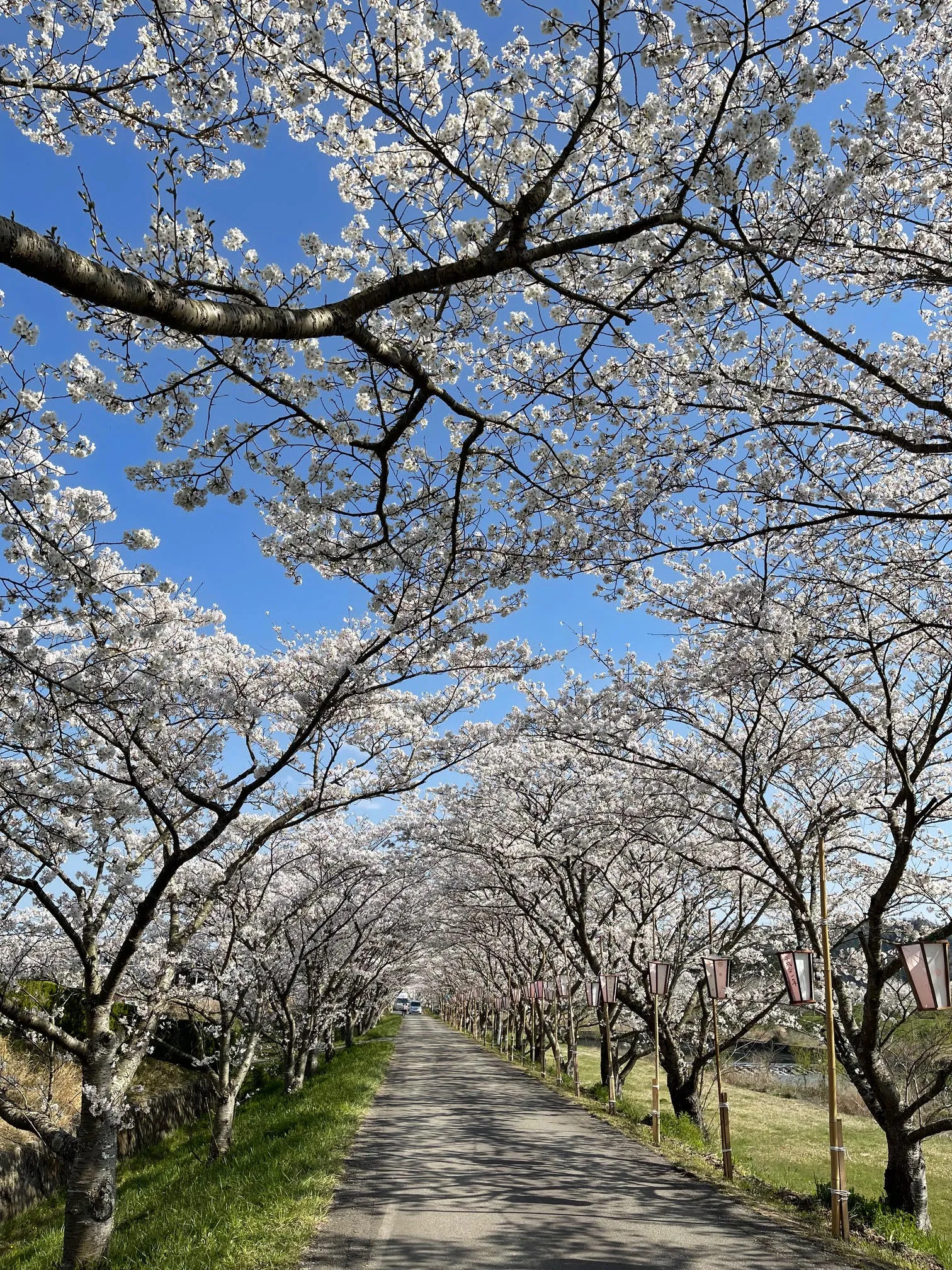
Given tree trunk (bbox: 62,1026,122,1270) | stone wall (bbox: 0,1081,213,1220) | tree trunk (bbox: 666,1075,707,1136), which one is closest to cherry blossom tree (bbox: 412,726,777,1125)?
tree trunk (bbox: 666,1075,707,1136)

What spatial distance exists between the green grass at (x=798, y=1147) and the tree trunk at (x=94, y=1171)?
6.27 meters

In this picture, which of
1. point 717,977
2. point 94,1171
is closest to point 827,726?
point 717,977

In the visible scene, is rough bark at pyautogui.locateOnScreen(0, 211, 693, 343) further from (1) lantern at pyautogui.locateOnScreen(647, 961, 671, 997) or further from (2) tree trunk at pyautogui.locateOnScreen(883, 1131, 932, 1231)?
(1) lantern at pyautogui.locateOnScreen(647, 961, 671, 997)

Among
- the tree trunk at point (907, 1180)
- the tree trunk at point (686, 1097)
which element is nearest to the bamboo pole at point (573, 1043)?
the tree trunk at point (686, 1097)

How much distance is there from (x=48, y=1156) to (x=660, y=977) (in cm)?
1134

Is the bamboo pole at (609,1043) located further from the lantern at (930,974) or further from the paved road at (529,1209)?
the lantern at (930,974)

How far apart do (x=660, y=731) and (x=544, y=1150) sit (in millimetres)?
5388

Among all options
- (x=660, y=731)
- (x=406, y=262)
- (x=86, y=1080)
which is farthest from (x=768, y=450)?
(x=86, y=1080)

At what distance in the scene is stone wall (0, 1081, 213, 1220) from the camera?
40.6ft

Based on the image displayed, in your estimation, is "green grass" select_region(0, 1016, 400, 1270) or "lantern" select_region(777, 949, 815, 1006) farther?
"lantern" select_region(777, 949, 815, 1006)

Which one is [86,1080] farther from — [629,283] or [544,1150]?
[629,283]

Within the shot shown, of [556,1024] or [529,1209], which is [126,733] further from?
[556,1024]

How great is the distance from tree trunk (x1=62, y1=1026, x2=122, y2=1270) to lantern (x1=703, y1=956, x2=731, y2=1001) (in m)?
6.16

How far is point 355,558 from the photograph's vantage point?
6.01 meters
